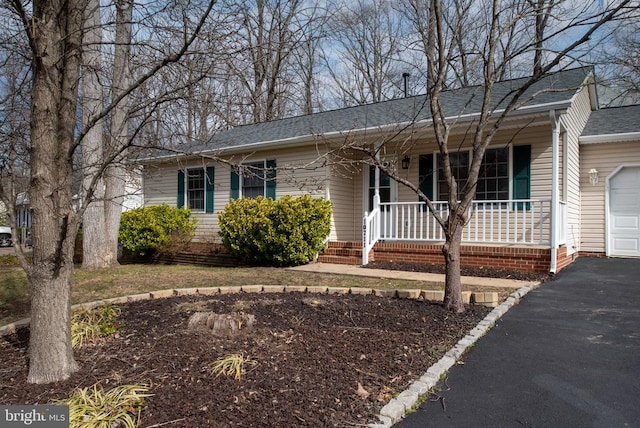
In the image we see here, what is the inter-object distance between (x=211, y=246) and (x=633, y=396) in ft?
33.9

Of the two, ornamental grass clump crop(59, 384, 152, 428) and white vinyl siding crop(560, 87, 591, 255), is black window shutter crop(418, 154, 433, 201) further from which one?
ornamental grass clump crop(59, 384, 152, 428)

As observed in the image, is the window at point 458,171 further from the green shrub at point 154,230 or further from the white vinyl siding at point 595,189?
the green shrub at point 154,230

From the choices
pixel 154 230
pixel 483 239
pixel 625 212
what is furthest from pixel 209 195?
pixel 625 212

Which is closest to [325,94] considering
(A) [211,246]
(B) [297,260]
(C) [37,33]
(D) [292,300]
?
(A) [211,246]

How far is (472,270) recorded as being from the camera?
25.9 ft

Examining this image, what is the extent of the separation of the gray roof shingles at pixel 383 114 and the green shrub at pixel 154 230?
2.11 metres

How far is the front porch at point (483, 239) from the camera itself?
7.75 m

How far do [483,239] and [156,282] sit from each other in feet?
20.2

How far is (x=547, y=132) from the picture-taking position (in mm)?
8430

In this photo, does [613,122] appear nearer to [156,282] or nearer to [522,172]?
[522,172]

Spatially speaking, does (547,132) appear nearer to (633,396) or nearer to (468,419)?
(633,396)

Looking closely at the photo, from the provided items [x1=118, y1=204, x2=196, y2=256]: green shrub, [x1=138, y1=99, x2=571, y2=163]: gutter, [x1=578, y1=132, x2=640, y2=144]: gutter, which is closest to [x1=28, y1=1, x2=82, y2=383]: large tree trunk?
[x1=138, y1=99, x2=571, y2=163]: gutter

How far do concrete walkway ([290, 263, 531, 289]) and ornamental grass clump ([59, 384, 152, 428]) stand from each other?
5239mm

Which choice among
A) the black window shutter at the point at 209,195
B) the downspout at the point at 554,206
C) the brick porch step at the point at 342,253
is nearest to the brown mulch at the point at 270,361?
the downspout at the point at 554,206
